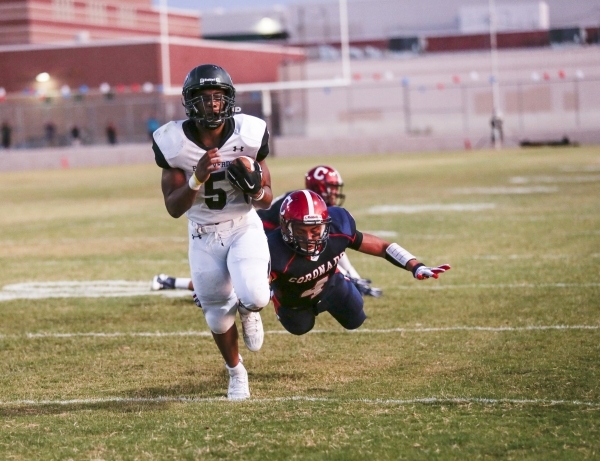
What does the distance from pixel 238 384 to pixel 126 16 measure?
5674 cm

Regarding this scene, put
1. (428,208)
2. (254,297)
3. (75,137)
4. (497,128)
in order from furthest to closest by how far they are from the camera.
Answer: (75,137)
(497,128)
(428,208)
(254,297)

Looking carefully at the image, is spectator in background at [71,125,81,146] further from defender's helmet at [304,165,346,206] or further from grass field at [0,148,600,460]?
defender's helmet at [304,165,346,206]

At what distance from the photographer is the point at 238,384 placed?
5.94 m

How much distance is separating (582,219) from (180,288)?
7.44 m

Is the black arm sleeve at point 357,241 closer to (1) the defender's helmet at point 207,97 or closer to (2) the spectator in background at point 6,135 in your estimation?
(1) the defender's helmet at point 207,97

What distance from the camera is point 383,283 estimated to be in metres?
10.3

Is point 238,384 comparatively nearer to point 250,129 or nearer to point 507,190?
point 250,129

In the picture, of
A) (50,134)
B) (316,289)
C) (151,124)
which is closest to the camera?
(316,289)

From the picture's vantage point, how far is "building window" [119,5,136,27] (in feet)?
196

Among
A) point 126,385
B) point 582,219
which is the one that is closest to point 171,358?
point 126,385

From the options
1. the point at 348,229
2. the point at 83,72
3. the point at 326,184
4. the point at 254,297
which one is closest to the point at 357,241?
the point at 348,229

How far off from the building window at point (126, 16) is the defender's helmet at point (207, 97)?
55.5 meters

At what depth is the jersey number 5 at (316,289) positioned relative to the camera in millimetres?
6594

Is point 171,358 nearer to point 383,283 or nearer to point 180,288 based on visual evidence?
point 180,288
